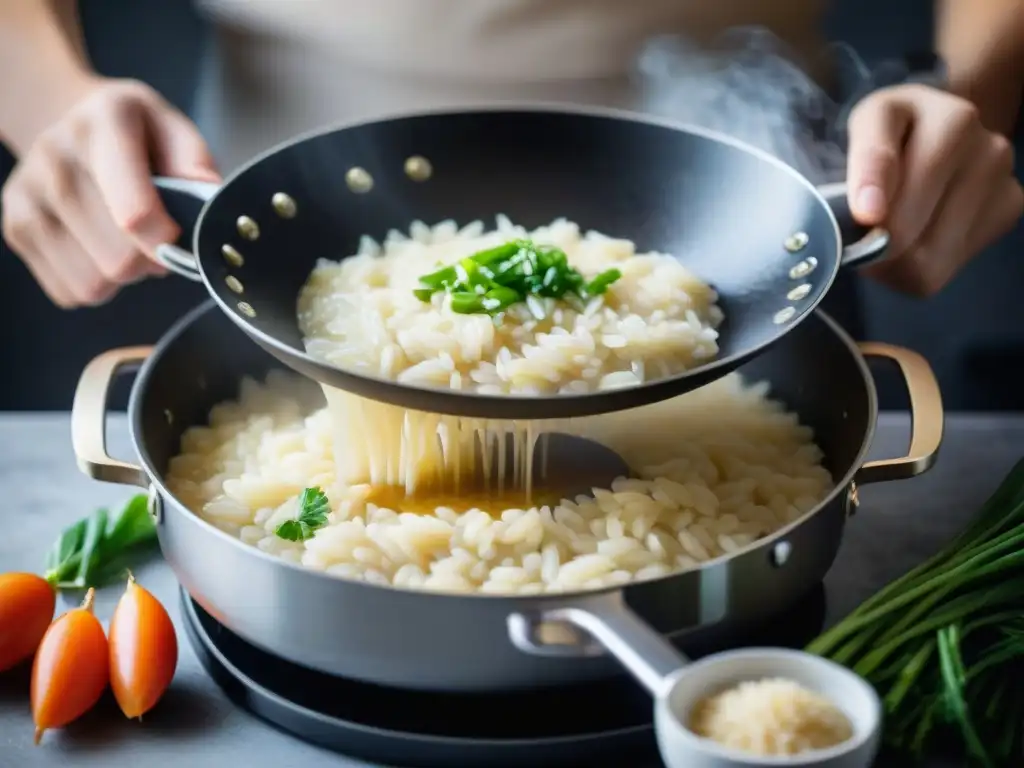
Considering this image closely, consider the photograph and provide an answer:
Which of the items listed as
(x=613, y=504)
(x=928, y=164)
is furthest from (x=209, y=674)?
(x=928, y=164)

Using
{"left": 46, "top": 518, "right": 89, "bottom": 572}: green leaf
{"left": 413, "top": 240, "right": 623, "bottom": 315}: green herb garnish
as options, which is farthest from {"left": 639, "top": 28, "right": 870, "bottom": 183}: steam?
{"left": 46, "top": 518, "right": 89, "bottom": 572}: green leaf

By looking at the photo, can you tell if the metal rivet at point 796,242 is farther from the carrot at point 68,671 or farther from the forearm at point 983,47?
the carrot at point 68,671

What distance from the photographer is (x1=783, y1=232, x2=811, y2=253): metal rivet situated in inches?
59.0

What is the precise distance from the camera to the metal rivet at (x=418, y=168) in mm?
1707

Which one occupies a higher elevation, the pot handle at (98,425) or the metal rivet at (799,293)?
the metal rivet at (799,293)

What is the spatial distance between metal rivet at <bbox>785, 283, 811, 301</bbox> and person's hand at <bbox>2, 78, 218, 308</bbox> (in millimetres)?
709

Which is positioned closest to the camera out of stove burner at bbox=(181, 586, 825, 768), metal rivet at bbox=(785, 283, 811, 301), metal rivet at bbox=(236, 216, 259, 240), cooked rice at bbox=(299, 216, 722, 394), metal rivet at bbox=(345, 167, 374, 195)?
stove burner at bbox=(181, 586, 825, 768)

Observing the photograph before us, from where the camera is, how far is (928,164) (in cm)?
159

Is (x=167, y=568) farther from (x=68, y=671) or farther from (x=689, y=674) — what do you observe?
(x=689, y=674)

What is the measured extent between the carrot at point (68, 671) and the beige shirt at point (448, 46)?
1.09 meters

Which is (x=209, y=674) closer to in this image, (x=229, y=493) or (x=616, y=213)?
(x=229, y=493)

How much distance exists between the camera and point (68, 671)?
1.25 meters

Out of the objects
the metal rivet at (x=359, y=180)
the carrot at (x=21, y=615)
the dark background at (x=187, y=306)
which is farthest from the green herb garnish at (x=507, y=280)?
the dark background at (x=187, y=306)

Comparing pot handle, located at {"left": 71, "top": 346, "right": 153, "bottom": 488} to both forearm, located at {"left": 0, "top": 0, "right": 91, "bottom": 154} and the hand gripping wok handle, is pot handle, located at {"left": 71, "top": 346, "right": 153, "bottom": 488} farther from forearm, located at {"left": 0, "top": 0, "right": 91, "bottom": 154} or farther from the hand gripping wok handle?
forearm, located at {"left": 0, "top": 0, "right": 91, "bottom": 154}
